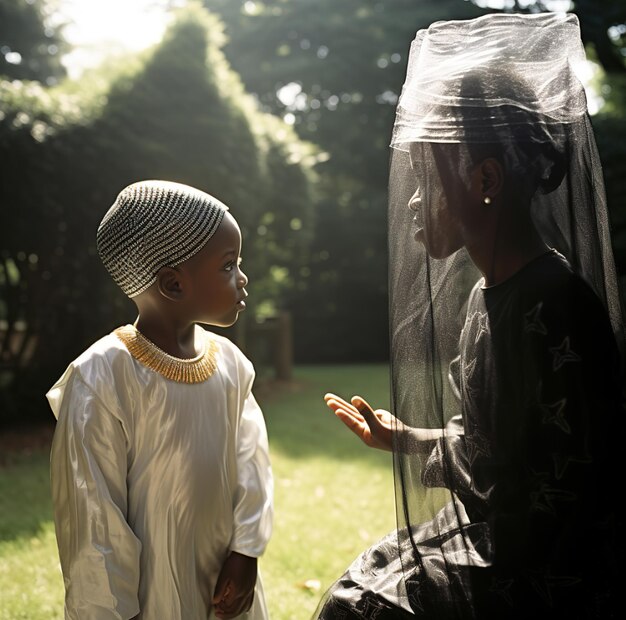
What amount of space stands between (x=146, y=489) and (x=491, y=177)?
50.7 inches

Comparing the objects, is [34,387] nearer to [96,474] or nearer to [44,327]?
[44,327]

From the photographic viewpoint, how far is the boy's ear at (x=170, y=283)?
7.47 ft

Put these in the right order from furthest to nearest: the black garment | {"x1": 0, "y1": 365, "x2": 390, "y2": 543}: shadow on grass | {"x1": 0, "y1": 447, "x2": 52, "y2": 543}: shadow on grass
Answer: {"x1": 0, "y1": 365, "x2": 390, "y2": 543}: shadow on grass < {"x1": 0, "y1": 447, "x2": 52, "y2": 543}: shadow on grass < the black garment

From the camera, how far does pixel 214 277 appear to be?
7.53 ft

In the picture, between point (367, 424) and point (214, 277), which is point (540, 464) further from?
point (214, 277)

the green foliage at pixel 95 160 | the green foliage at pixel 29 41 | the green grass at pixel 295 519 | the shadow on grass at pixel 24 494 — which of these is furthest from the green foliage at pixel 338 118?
→ the shadow on grass at pixel 24 494

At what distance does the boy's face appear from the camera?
228cm

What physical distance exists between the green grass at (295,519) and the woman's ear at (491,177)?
8.40 feet

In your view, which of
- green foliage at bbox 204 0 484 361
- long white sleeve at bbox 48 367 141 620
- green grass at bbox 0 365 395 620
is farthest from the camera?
green foliage at bbox 204 0 484 361

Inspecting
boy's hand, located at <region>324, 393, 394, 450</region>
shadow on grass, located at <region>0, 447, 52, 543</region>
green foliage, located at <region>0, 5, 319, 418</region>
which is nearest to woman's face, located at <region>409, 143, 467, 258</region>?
boy's hand, located at <region>324, 393, 394, 450</region>

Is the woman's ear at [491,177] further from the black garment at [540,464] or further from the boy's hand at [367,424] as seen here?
the boy's hand at [367,424]

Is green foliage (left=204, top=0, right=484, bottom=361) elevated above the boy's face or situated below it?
below

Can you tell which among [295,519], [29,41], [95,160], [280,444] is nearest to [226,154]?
[95,160]

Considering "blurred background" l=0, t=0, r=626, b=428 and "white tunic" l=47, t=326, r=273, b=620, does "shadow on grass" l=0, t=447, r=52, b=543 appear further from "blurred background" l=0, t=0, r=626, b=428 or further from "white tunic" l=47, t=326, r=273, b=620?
"white tunic" l=47, t=326, r=273, b=620
